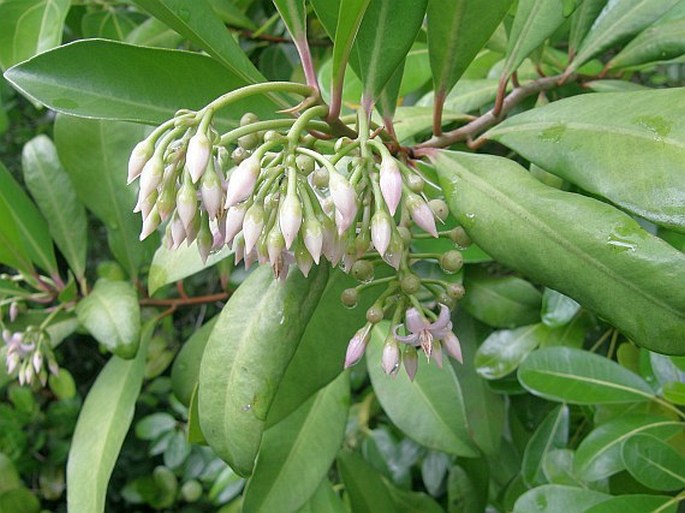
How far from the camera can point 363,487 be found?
1637mm

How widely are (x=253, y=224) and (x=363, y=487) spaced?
1098mm

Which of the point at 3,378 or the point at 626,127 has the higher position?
the point at 626,127

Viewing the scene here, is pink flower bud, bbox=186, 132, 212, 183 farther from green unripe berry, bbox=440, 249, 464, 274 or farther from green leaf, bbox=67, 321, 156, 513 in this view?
green leaf, bbox=67, 321, 156, 513

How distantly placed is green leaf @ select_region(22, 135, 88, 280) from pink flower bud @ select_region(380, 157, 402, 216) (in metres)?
1.06

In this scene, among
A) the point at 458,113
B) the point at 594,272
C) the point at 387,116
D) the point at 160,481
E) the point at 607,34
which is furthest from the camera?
the point at 160,481

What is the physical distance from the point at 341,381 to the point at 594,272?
2.67ft

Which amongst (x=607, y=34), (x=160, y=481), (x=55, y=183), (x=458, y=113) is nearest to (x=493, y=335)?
(x=458, y=113)

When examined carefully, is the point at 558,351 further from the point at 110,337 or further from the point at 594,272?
the point at 110,337

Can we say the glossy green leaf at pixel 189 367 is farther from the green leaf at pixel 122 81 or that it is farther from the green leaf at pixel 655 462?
the green leaf at pixel 655 462

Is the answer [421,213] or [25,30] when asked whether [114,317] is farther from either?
[421,213]

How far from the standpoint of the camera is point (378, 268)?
99 cm

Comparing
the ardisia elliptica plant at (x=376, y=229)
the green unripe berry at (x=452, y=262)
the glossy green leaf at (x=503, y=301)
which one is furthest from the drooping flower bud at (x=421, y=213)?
the glossy green leaf at (x=503, y=301)

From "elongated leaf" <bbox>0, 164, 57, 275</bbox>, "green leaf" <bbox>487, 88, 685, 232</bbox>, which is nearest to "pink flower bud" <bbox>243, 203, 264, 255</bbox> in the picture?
"green leaf" <bbox>487, 88, 685, 232</bbox>

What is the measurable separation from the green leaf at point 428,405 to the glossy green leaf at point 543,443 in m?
0.20
